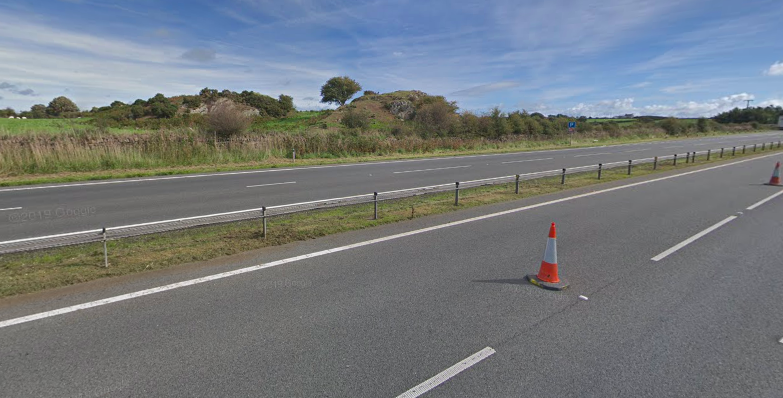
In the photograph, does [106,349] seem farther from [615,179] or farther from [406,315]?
[615,179]

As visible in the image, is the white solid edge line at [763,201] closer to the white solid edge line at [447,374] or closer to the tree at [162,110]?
the white solid edge line at [447,374]

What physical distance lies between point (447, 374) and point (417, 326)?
775 millimetres

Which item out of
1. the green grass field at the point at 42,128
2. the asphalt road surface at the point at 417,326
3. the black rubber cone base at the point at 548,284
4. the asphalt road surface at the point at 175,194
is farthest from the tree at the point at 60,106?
the black rubber cone base at the point at 548,284

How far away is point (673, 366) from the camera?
126 inches

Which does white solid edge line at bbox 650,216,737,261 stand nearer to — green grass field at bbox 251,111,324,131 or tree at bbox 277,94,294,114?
green grass field at bbox 251,111,324,131

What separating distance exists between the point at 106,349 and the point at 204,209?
6.43m

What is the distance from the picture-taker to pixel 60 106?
6366 centimetres

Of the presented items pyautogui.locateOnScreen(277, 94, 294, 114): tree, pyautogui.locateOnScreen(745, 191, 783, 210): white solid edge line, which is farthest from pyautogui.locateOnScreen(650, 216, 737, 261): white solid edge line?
pyautogui.locateOnScreen(277, 94, 294, 114): tree

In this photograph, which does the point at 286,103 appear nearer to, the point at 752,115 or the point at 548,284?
the point at 548,284

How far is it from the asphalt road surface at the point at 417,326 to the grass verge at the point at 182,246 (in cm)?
40

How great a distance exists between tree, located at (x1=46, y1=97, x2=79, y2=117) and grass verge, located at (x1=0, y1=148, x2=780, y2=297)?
72969 mm

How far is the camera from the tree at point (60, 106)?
61.4 m

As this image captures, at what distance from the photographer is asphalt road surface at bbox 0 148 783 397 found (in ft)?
9.66

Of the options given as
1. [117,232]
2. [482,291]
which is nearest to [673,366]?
[482,291]
